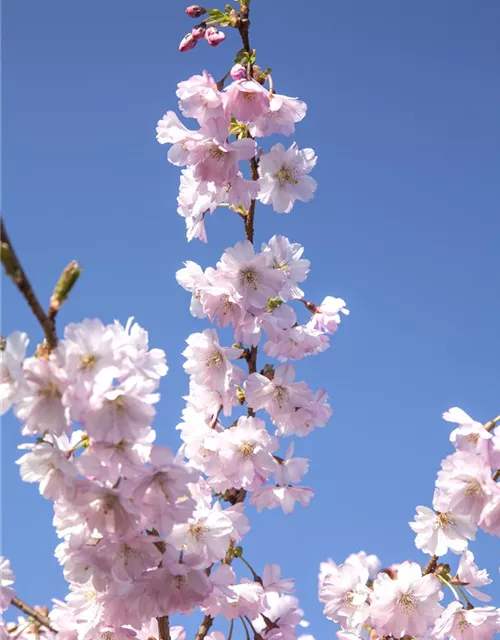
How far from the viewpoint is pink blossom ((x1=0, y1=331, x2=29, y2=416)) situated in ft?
8.67

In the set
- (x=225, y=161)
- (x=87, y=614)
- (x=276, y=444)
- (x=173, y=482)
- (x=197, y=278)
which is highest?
(x=225, y=161)

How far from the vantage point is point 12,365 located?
2.64 m

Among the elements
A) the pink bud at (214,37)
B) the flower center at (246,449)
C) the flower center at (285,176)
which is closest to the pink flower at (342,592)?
the flower center at (246,449)

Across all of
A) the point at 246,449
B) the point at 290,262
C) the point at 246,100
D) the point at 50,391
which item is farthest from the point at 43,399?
the point at 290,262

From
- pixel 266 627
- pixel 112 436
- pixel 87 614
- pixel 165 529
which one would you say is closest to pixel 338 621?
pixel 266 627

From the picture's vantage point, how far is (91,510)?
288cm

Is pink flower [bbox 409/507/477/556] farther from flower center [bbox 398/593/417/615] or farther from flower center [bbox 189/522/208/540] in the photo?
flower center [bbox 189/522/208/540]

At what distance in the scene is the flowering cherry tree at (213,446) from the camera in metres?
2.71

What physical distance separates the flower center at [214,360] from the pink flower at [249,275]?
33 centimetres

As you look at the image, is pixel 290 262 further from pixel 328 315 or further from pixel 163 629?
pixel 163 629

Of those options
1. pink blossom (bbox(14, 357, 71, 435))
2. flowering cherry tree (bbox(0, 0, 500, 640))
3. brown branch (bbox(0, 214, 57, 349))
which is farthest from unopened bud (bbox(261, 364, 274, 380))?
brown branch (bbox(0, 214, 57, 349))

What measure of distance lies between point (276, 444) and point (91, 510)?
145 centimetres

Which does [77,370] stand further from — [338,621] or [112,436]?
[338,621]

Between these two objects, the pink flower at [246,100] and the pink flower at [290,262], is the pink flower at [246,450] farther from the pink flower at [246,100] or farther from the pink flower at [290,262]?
the pink flower at [246,100]
